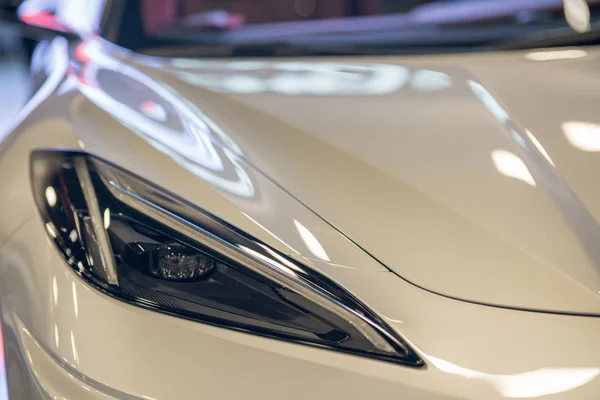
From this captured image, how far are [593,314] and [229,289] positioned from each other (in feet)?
1.35

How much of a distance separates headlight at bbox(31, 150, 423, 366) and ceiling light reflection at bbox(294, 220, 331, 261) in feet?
0.07

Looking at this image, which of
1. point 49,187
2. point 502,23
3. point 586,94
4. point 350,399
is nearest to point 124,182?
point 49,187

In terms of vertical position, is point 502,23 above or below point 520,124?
above

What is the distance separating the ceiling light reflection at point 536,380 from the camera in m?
0.64

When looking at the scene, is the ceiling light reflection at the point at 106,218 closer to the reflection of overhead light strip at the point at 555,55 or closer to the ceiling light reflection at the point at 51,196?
the ceiling light reflection at the point at 51,196

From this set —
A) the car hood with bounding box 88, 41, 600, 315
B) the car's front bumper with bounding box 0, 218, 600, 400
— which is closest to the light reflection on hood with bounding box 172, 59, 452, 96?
the car hood with bounding box 88, 41, 600, 315

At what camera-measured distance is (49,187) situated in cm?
87

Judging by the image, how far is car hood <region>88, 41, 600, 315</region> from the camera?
748 millimetres

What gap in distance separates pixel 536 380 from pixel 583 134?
0.41 m

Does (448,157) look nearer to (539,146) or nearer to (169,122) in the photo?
(539,146)

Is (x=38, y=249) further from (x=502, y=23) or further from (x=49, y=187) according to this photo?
(x=502, y=23)

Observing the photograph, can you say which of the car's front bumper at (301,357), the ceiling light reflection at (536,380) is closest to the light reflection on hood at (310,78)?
the car's front bumper at (301,357)

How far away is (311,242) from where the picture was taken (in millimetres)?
764

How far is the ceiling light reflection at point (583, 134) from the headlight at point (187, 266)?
1.33 feet
